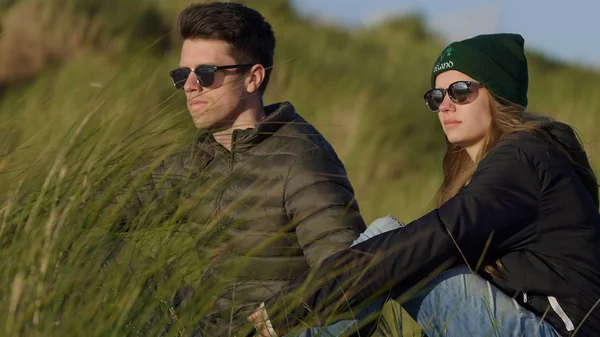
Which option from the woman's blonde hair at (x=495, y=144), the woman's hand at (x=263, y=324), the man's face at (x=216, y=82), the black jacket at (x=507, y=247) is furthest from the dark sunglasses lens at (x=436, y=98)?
the woman's hand at (x=263, y=324)

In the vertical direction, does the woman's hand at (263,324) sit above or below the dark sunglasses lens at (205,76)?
below

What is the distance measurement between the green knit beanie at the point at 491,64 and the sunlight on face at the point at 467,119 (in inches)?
1.4

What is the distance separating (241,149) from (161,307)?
1010 millimetres

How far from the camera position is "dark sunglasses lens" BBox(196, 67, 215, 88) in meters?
3.74

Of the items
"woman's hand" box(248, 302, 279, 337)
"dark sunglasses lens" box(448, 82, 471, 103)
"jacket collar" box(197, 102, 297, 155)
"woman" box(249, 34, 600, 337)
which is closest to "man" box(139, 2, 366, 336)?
"jacket collar" box(197, 102, 297, 155)

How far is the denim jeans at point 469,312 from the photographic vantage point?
9.68 feet

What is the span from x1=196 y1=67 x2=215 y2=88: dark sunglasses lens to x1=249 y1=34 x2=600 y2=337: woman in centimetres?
101

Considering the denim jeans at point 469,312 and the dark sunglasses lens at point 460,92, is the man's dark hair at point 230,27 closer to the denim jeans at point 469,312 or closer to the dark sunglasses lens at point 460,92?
the dark sunglasses lens at point 460,92

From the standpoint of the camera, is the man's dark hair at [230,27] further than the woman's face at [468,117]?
Yes

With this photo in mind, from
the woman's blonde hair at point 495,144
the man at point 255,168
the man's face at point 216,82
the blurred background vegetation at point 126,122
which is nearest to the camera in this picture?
the blurred background vegetation at point 126,122

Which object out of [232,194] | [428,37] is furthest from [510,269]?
[428,37]

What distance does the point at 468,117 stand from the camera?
3434mm

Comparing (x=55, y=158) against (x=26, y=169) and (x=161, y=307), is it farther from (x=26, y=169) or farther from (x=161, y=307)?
(x=161, y=307)

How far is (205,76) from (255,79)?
0.65 ft
